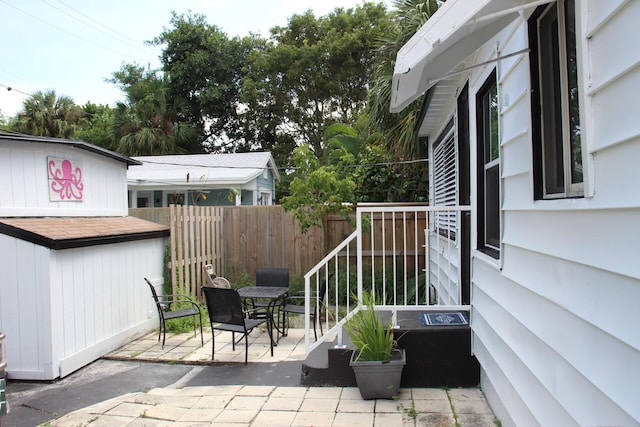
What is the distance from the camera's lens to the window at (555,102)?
6.42 ft

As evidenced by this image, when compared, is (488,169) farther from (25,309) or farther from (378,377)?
(25,309)

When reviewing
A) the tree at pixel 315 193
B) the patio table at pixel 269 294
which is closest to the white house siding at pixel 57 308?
the patio table at pixel 269 294

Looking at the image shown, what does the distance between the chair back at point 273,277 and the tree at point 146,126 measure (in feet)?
48.8

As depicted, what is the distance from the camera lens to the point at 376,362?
12.2 feet

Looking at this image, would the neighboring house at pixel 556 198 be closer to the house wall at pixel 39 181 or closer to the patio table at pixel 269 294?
the patio table at pixel 269 294

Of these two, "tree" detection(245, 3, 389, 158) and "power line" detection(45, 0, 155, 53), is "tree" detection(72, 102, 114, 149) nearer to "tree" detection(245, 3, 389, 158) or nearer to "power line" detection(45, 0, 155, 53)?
"power line" detection(45, 0, 155, 53)

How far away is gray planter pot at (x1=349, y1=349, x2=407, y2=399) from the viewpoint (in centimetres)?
371

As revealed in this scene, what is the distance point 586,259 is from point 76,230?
17.5 ft

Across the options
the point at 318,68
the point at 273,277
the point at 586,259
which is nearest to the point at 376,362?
the point at 586,259

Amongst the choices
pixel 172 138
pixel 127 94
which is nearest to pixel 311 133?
pixel 172 138

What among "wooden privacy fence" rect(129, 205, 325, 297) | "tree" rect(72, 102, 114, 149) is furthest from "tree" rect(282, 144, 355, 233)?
"tree" rect(72, 102, 114, 149)

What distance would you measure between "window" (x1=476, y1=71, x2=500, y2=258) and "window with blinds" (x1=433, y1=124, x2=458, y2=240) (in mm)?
778

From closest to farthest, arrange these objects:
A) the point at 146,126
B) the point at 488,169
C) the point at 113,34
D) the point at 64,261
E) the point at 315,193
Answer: the point at 488,169
the point at 64,261
the point at 315,193
the point at 146,126
the point at 113,34

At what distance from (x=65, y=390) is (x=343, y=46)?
18.2 metres
